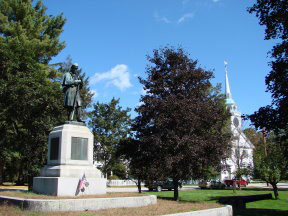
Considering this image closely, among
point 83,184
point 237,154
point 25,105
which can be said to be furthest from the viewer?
point 237,154

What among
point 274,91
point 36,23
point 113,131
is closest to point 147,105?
point 274,91

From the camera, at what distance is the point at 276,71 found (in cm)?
1398

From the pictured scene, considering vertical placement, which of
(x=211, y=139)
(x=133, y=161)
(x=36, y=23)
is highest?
(x=36, y=23)

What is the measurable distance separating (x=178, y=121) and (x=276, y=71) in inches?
218

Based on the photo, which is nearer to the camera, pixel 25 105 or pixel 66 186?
pixel 66 186

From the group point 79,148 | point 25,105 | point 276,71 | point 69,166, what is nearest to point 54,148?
point 79,148

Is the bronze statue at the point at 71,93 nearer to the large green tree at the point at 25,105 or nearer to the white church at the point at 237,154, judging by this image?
the large green tree at the point at 25,105

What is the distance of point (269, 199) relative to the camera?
21.6m

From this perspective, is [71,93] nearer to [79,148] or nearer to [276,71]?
[79,148]

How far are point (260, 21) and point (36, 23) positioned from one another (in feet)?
71.8

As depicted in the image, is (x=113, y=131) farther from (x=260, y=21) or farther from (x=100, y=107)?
(x=260, y=21)

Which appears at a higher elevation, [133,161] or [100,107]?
[100,107]

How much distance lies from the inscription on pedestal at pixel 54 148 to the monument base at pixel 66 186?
1070mm

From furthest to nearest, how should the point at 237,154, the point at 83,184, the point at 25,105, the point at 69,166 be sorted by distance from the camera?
1. the point at 237,154
2. the point at 25,105
3. the point at 69,166
4. the point at 83,184
